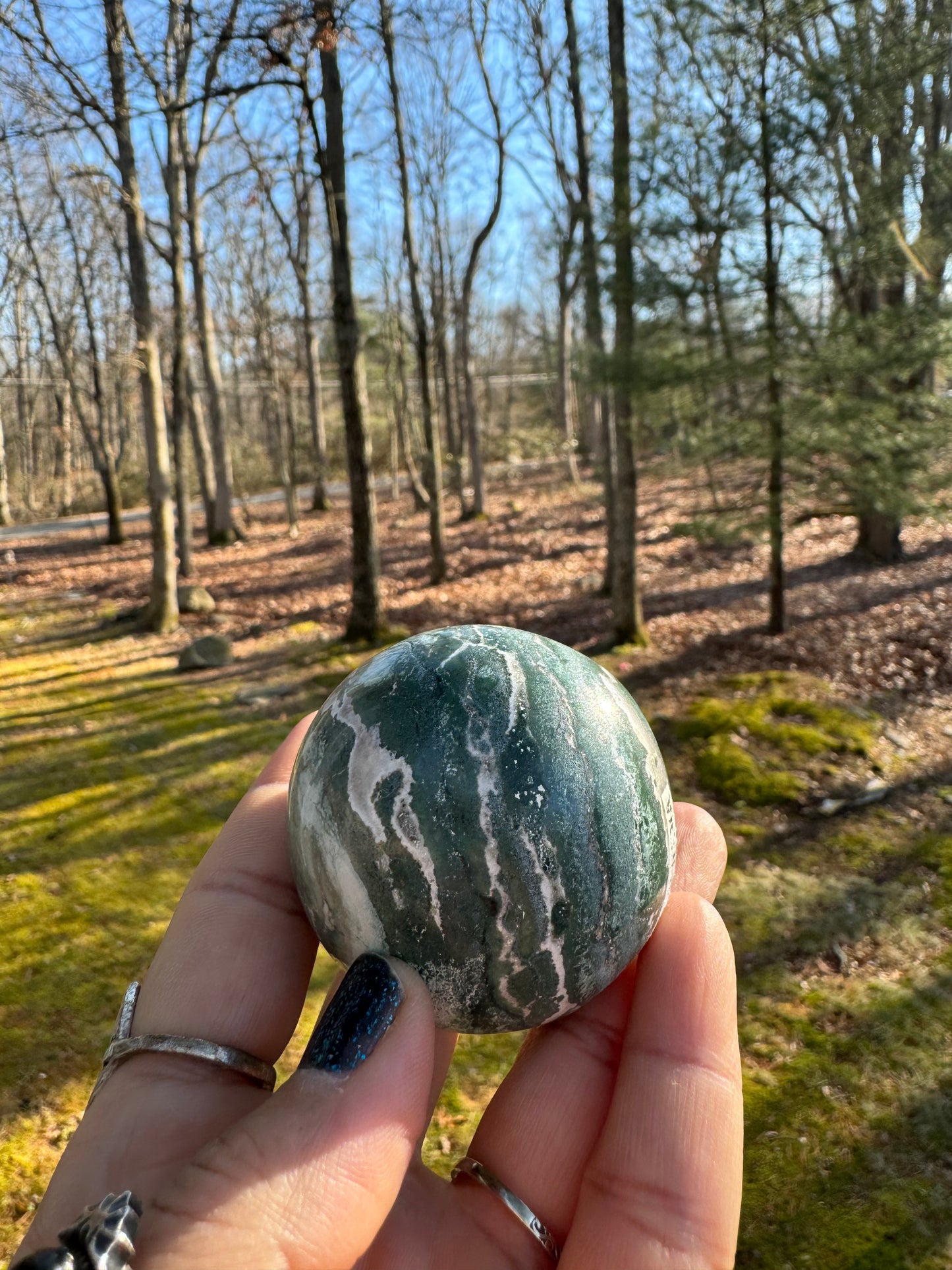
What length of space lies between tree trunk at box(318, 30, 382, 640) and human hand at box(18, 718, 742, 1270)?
22.7ft

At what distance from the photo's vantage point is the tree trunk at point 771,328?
25.4 feet

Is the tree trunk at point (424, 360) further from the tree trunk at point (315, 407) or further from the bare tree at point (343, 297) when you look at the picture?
the tree trunk at point (315, 407)

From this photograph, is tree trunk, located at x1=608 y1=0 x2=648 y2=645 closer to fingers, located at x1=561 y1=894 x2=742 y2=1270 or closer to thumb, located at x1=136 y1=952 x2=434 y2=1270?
fingers, located at x1=561 y1=894 x2=742 y2=1270

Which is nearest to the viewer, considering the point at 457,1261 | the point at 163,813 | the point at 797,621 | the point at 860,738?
the point at 457,1261

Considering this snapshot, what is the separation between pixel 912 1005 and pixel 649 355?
21.6ft

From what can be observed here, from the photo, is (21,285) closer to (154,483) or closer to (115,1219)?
(154,483)

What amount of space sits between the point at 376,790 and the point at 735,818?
4494 millimetres

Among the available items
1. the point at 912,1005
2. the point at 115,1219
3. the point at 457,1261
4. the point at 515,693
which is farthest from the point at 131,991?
the point at 912,1005

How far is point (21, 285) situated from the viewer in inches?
1086

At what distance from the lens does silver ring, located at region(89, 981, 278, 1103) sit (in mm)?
2104

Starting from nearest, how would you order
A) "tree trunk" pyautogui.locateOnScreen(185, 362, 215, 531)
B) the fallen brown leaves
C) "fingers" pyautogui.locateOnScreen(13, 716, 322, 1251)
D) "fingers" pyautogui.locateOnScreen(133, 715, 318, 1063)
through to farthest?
"fingers" pyautogui.locateOnScreen(13, 716, 322, 1251)
"fingers" pyautogui.locateOnScreen(133, 715, 318, 1063)
the fallen brown leaves
"tree trunk" pyautogui.locateOnScreen(185, 362, 215, 531)

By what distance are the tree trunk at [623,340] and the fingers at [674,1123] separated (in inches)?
269

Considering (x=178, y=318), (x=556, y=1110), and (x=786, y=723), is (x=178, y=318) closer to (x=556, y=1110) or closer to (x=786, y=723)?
(x=786, y=723)

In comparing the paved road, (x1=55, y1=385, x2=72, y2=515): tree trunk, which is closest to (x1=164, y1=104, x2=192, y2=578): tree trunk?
the paved road
